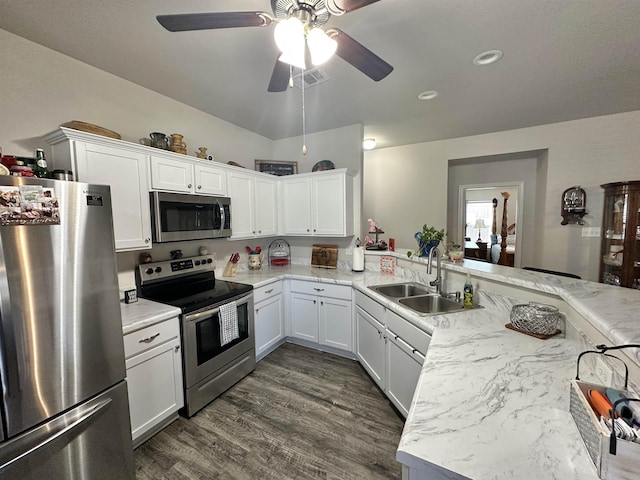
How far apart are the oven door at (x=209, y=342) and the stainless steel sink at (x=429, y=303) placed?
1476 millimetres

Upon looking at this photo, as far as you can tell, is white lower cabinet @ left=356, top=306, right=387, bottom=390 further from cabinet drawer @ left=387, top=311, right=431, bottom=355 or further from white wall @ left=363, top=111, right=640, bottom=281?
white wall @ left=363, top=111, right=640, bottom=281

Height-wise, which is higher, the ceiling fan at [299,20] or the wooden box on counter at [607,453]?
the ceiling fan at [299,20]

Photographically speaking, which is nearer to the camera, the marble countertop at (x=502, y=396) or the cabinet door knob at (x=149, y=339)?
the marble countertop at (x=502, y=396)

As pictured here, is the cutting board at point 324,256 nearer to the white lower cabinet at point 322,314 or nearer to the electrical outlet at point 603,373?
the white lower cabinet at point 322,314

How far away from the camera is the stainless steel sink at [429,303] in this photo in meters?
2.06

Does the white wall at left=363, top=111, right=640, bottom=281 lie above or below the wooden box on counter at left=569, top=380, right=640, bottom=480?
above

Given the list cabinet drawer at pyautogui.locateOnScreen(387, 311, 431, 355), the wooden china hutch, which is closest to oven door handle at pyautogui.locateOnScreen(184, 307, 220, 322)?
cabinet drawer at pyautogui.locateOnScreen(387, 311, 431, 355)

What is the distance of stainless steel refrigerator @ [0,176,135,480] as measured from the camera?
1.09 m

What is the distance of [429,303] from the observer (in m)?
2.16

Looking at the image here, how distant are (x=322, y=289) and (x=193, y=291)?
1312mm

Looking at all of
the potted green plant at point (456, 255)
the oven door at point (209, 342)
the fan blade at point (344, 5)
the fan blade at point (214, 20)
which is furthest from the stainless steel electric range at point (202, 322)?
the fan blade at point (344, 5)

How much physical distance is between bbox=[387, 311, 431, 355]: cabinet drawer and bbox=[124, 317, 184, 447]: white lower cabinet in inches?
64.7

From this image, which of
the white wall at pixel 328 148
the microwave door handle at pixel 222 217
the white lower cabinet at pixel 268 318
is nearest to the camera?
the microwave door handle at pixel 222 217

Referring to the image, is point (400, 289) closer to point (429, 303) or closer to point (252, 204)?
point (429, 303)
